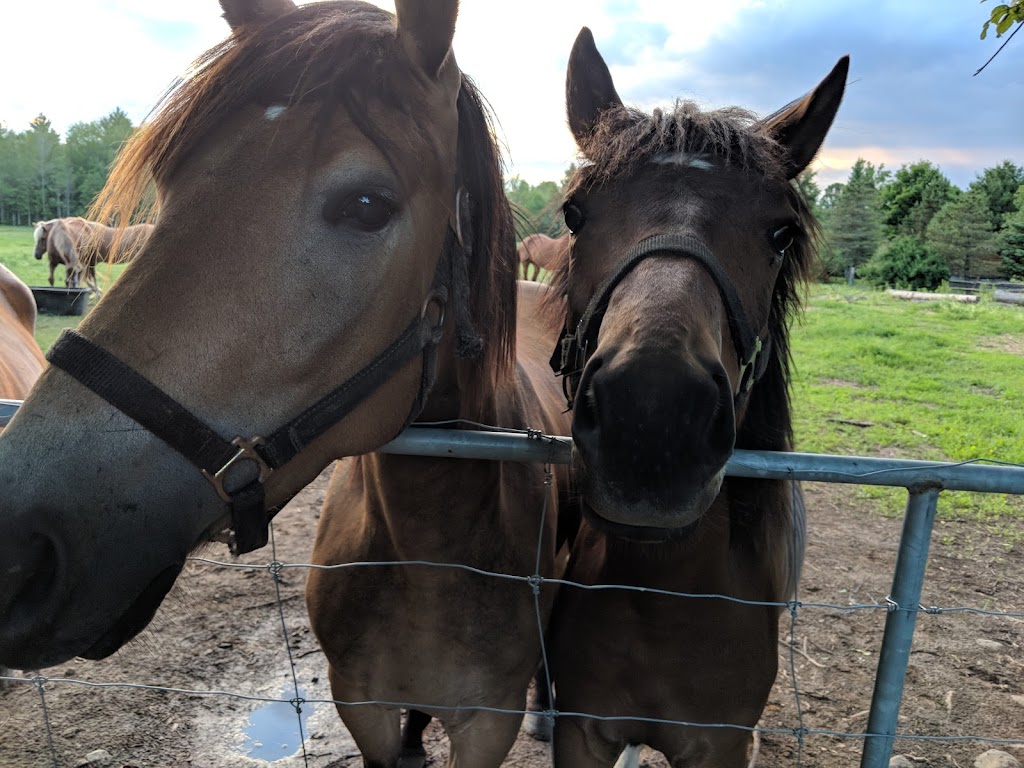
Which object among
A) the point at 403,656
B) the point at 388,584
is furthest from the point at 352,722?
the point at 388,584

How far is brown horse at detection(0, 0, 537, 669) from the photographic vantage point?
1.00 metres

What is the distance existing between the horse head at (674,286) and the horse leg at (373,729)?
1116 millimetres

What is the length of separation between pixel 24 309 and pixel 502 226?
15.9 feet

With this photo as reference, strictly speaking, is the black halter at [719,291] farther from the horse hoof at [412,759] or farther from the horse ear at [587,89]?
the horse hoof at [412,759]

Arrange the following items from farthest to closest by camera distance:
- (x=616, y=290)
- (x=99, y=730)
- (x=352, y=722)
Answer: (x=99, y=730)
(x=352, y=722)
(x=616, y=290)

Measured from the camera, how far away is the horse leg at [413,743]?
2.73 metres

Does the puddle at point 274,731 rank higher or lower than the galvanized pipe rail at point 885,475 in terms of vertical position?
lower

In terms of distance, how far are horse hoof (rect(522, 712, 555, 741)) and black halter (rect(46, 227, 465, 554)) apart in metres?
2.28

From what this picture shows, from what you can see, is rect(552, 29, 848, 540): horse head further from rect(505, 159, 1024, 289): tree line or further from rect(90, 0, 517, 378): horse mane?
rect(505, 159, 1024, 289): tree line

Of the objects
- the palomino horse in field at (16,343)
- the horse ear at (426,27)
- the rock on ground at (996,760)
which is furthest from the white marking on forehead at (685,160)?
the palomino horse in field at (16,343)

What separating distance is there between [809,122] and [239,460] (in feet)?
5.48

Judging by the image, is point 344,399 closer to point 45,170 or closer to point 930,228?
point 930,228

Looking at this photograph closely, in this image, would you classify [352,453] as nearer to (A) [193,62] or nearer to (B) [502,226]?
(B) [502,226]

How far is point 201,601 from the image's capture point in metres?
3.78
